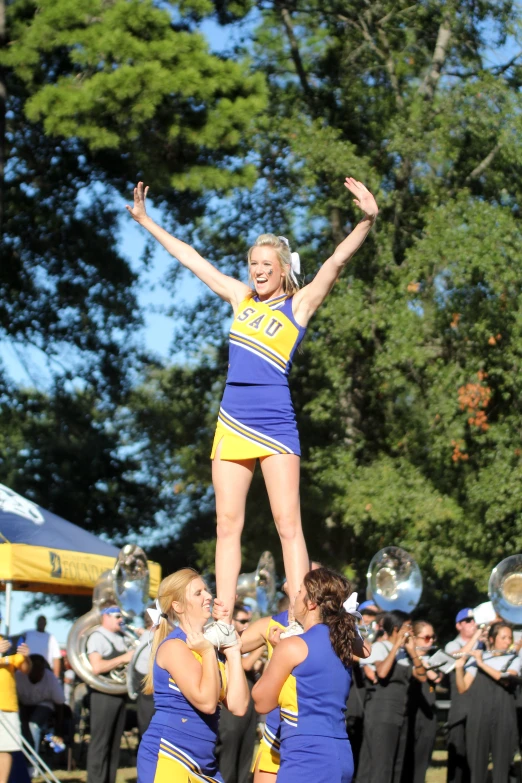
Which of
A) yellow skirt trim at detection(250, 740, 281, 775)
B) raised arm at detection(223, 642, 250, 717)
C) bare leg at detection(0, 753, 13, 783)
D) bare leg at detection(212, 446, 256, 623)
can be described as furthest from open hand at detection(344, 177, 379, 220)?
bare leg at detection(0, 753, 13, 783)

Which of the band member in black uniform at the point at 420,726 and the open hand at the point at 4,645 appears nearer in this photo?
the open hand at the point at 4,645

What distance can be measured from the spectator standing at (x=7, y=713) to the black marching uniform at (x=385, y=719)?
2.64 meters

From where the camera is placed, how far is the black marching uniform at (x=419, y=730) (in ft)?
30.3

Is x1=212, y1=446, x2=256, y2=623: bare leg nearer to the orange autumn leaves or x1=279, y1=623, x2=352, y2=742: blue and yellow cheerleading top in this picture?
x1=279, y1=623, x2=352, y2=742: blue and yellow cheerleading top

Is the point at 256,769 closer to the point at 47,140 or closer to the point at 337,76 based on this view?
the point at 47,140

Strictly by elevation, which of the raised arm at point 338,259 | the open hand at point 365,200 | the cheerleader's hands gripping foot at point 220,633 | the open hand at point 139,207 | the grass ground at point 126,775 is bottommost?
the grass ground at point 126,775

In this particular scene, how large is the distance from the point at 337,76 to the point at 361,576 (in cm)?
762

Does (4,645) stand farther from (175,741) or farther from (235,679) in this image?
(235,679)

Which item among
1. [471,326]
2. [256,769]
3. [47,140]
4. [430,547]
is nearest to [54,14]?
[47,140]

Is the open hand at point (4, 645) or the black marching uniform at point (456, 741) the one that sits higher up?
the open hand at point (4, 645)

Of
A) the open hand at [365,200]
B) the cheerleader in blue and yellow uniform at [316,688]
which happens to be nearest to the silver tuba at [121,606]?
the cheerleader in blue and yellow uniform at [316,688]

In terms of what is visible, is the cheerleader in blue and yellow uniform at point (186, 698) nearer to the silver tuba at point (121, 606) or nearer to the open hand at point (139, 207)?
the open hand at point (139, 207)

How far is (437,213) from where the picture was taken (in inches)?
576

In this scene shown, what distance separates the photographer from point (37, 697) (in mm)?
10844
